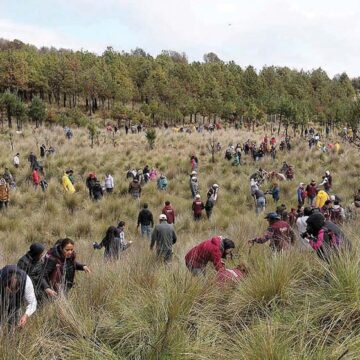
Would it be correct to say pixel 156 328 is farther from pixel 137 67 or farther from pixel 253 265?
pixel 137 67

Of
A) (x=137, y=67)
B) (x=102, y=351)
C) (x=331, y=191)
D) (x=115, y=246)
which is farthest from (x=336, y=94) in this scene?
(x=102, y=351)

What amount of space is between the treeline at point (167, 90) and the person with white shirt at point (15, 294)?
41552mm

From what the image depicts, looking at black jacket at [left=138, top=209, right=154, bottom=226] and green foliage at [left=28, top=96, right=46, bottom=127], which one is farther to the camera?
green foliage at [left=28, top=96, right=46, bottom=127]

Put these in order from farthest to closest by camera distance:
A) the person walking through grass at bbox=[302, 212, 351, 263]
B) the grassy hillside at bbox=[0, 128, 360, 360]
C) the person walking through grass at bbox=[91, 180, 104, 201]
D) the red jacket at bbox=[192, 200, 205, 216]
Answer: the person walking through grass at bbox=[91, 180, 104, 201]
the red jacket at bbox=[192, 200, 205, 216]
the person walking through grass at bbox=[302, 212, 351, 263]
the grassy hillside at bbox=[0, 128, 360, 360]

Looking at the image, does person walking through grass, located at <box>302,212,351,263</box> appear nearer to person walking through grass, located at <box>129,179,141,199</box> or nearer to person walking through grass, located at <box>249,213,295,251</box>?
person walking through grass, located at <box>249,213,295,251</box>

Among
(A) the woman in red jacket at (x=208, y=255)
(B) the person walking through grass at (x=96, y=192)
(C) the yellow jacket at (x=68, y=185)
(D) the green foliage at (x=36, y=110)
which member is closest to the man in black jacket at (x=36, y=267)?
(A) the woman in red jacket at (x=208, y=255)

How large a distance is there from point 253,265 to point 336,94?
239ft

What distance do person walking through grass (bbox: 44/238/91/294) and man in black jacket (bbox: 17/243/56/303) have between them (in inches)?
4.4

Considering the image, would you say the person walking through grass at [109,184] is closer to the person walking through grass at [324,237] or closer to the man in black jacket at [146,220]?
the man in black jacket at [146,220]

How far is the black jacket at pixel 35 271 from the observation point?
17.1ft

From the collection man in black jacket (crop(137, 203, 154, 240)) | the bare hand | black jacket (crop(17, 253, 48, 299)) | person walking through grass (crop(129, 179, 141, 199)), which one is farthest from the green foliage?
the bare hand

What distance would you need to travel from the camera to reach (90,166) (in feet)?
80.4

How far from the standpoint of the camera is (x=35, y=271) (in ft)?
17.6

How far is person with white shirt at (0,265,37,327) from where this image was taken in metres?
4.32
